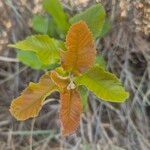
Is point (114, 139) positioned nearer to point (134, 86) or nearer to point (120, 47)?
point (134, 86)

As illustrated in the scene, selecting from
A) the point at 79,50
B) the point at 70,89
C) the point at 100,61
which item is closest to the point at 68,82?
the point at 70,89

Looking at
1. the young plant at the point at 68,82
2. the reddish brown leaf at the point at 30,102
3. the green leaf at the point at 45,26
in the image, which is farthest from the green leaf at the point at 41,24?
the reddish brown leaf at the point at 30,102

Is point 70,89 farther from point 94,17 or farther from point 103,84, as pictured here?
point 94,17

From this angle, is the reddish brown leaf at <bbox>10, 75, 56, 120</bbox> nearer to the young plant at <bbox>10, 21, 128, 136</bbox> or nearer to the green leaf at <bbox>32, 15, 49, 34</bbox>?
the young plant at <bbox>10, 21, 128, 136</bbox>

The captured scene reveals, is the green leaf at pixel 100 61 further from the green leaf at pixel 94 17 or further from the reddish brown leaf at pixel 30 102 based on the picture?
the reddish brown leaf at pixel 30 102

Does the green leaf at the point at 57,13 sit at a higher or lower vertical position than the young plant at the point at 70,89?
higher

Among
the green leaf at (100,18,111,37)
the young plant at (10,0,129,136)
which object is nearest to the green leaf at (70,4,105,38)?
the young plant at (10,0,129,136)
